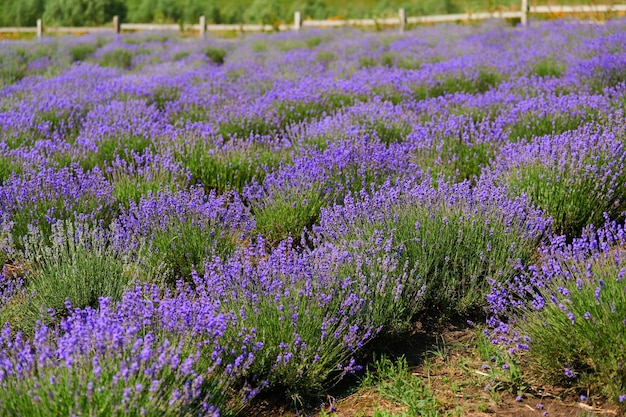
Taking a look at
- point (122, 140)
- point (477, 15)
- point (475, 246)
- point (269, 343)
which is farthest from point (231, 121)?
point (477, 15)

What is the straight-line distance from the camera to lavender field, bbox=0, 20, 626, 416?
230 cm

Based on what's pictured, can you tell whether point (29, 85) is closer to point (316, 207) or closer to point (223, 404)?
point (316, 207)

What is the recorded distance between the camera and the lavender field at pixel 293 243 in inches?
90.6

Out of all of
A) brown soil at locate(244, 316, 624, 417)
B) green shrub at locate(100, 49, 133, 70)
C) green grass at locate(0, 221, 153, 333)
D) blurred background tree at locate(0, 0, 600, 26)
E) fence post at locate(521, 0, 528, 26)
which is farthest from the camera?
blurred background tree at locate(0, 0, 600, 26)

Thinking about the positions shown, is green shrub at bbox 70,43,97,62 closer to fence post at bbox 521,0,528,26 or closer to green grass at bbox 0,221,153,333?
fence post at bbox 521,0,528,26

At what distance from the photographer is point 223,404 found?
229 cm

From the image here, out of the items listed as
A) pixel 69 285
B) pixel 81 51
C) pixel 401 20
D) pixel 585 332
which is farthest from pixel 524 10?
pixel 69 285

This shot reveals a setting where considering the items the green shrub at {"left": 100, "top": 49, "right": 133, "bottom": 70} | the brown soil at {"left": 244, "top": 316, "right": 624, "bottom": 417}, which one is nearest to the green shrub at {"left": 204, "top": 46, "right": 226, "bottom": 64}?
the green shrub at {"left": 100, "top": 49, "right": 133, "bottom": 70}

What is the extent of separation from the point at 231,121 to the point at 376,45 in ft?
27.0

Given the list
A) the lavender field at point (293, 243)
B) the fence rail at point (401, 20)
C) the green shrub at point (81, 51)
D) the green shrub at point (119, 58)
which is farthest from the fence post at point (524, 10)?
the green shrub at point (81, 51)

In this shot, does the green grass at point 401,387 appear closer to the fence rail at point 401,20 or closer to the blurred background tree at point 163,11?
the fence rail at point 401,20

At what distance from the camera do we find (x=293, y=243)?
4047 mm

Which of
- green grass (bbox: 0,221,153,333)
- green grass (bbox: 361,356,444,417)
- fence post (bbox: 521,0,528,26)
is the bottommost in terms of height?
green grass (bbox: 361,356,444,417)

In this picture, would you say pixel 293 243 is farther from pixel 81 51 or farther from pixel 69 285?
pixel 81 51
